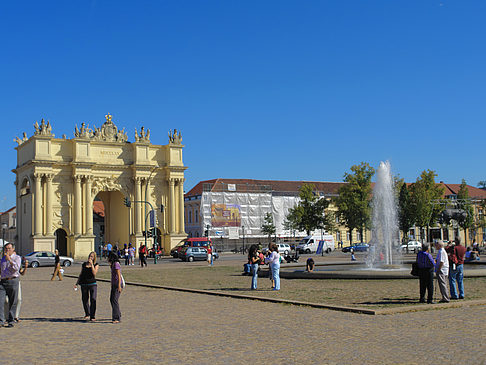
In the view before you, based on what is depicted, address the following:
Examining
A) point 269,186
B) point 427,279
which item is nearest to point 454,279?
point 427,279

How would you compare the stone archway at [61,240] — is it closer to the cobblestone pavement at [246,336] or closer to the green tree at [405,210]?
the green tree at [405,210]

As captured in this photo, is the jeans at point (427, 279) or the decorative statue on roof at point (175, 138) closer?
the jeans at point (427, 279)

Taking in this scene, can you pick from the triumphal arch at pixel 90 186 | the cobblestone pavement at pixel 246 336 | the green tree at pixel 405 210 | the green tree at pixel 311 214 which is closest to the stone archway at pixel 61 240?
the triumphal arch at pixel 90 186

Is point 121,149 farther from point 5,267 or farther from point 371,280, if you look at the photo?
point 5,267

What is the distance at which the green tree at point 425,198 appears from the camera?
77.6 meters

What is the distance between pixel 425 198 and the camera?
77.6m

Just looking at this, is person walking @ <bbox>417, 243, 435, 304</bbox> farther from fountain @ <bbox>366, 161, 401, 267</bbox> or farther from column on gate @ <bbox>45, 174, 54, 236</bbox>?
column on gate @ <bbox>45, 174, 54, 236</bbox>

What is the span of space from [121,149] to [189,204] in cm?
3448

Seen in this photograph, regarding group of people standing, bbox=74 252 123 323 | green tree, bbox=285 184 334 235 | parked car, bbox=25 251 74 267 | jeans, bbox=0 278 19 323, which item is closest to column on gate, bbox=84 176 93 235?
parked car, bbox=25 251 74 267

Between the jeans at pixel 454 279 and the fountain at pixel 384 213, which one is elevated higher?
the fountain at pixel 384 213

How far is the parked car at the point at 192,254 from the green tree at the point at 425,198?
34134 millimetres

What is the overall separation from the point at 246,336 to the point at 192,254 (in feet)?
149

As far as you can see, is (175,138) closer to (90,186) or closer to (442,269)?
(90,186)

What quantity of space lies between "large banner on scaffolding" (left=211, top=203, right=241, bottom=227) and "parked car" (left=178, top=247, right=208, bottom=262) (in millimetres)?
37438
